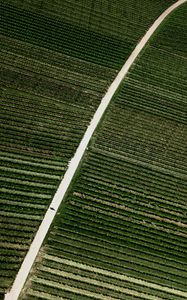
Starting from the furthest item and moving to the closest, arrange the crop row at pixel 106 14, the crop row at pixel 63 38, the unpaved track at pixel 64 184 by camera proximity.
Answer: the crop row at pixel 106 14, the crop row at pixel 63 38, the unpaved track at pixel 64 184

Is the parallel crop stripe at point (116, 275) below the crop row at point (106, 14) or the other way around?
below

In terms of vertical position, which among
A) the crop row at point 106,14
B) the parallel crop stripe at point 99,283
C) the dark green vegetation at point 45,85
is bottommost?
the parallel crop stripe at point 99,283

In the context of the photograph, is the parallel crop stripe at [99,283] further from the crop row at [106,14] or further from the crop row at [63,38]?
the crop row at [106,14]

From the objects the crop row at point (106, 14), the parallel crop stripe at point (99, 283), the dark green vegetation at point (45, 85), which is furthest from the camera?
the crop row at point (106, 14)

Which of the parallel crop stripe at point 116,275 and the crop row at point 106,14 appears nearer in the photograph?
the parallel crop stripe at point 116,275

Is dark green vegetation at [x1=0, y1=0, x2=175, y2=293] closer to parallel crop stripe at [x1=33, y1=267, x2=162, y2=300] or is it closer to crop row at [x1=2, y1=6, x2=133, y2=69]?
crop row at [x1=2, y1=6, x2=133, y2=69]

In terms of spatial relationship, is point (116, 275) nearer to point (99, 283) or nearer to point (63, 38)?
point (99, 283)

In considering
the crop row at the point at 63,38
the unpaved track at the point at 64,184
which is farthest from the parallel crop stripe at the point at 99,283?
the crop row at the point at 63,38

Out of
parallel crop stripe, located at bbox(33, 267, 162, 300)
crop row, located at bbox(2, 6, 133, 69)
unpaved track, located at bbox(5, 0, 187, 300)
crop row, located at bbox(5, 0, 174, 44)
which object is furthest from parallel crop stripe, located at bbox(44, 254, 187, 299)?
crop row, located at bbox(5, 0, 174, 44)
